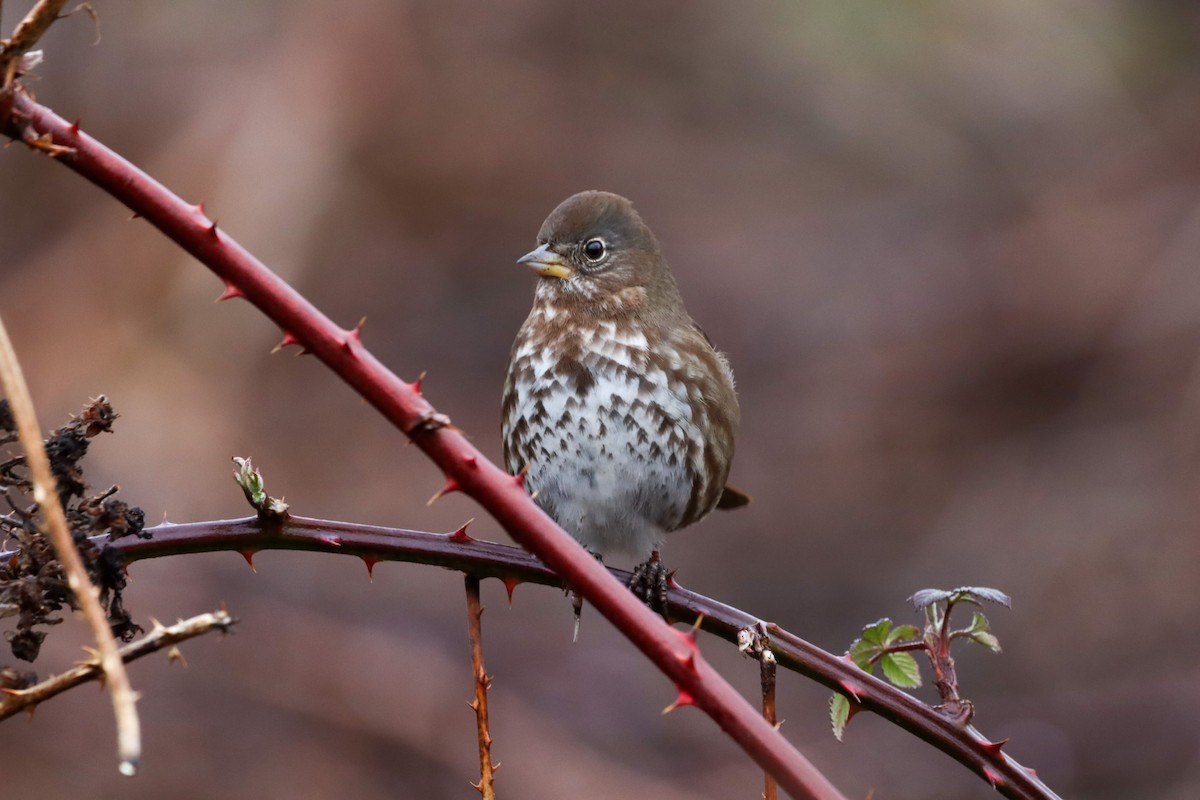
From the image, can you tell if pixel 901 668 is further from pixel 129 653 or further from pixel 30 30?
pixel 30 30

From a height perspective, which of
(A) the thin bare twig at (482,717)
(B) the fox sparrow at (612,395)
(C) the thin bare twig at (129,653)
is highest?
(B) the fox sparrow at (612,395)

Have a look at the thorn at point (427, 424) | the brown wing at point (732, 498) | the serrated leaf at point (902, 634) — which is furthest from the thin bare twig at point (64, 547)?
the brown wing at point (732, 498)

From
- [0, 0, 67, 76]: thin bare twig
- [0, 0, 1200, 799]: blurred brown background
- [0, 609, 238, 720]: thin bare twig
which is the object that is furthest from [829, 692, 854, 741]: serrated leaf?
[0, 0, 1200, 799]: blurred brown background

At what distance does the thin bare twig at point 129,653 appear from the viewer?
1452 millimetres

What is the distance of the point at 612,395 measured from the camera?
13.1 ft

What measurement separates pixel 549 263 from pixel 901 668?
220 cm

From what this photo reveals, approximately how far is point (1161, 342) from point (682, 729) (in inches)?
147

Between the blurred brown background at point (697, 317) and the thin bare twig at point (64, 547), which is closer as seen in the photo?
the thin bare twig at point (64, 547)

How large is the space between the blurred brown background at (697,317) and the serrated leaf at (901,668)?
449 cm

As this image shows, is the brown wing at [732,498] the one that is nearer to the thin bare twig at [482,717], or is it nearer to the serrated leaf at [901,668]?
the serrated leaf at [901,668]

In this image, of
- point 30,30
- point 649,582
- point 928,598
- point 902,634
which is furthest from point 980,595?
point 30,30

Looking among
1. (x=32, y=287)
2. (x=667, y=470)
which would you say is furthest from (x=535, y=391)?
(x=32, y=287)

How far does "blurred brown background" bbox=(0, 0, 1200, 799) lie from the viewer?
689 centimetres

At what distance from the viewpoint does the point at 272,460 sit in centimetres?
780
